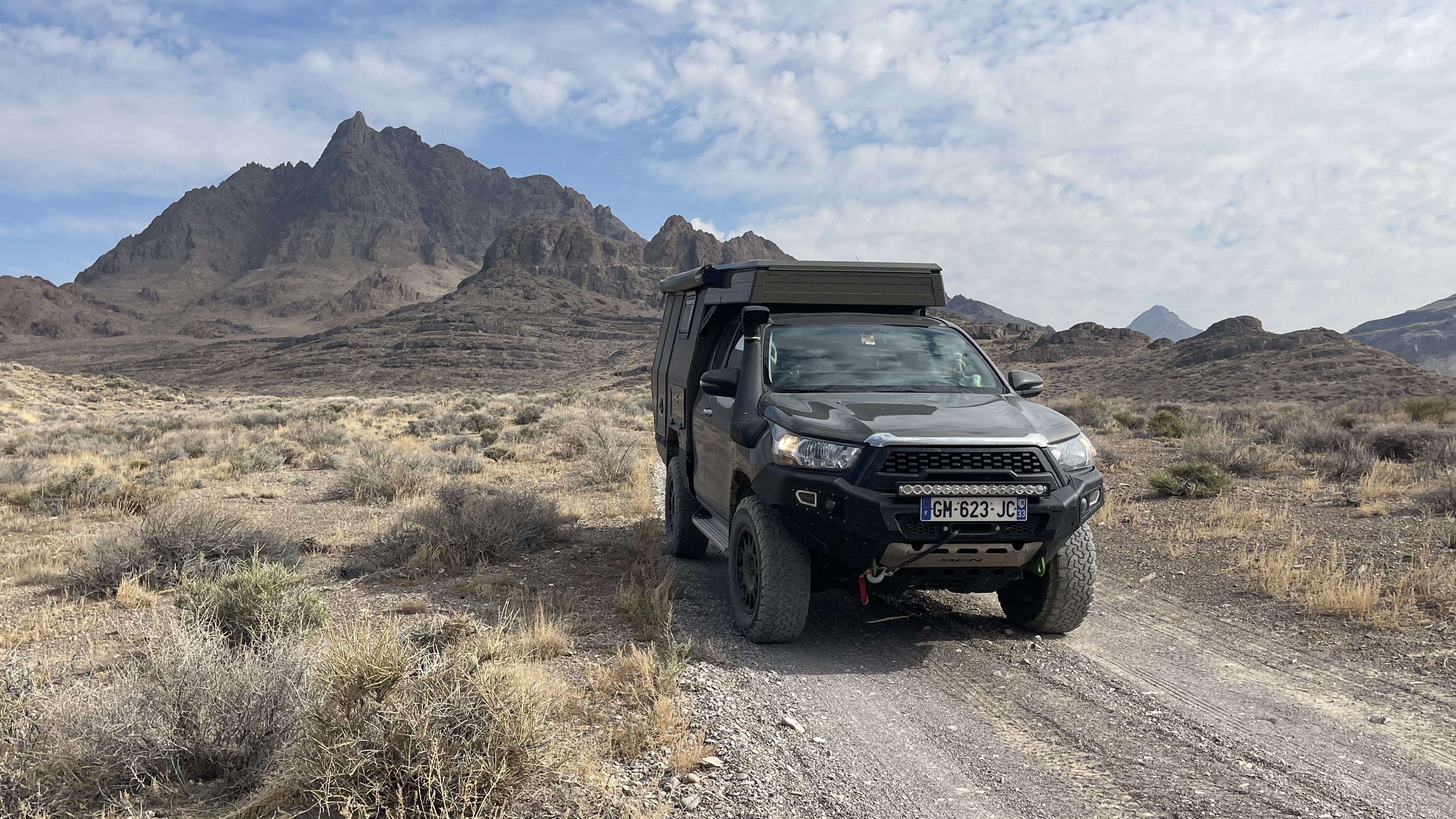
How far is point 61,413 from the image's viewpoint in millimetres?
33312

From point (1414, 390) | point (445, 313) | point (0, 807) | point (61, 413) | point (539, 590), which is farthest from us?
point (445, 313)

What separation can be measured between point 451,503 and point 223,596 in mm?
3734

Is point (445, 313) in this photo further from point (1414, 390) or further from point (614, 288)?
point (1414, 390)

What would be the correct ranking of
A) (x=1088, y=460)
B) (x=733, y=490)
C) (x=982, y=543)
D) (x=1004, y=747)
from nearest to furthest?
(x=1004, y=747)
(x=982, y=543)
(x=1088, y=460)
(x=733, y=490)

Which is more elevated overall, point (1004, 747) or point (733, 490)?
point (733, 490)

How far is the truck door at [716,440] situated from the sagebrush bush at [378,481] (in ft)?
19.5

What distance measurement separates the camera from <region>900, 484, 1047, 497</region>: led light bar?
4.58 metres

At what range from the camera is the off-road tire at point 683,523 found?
7.62 metres

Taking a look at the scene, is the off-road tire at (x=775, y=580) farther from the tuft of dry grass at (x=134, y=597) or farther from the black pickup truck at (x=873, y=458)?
the tuft of dry grass at (x=134, y=597)

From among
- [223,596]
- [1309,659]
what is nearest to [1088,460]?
[1309,659]

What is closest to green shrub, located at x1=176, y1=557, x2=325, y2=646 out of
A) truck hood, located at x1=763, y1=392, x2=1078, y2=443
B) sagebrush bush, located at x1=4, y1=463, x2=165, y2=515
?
truck hood, located at x1=763, y1=392, x2=1078, y2=443

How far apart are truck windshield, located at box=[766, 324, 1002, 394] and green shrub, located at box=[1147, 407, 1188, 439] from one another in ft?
46.3

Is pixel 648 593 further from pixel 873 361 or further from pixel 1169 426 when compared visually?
pixel 1169 426

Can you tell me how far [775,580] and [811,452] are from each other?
31.0 inches
